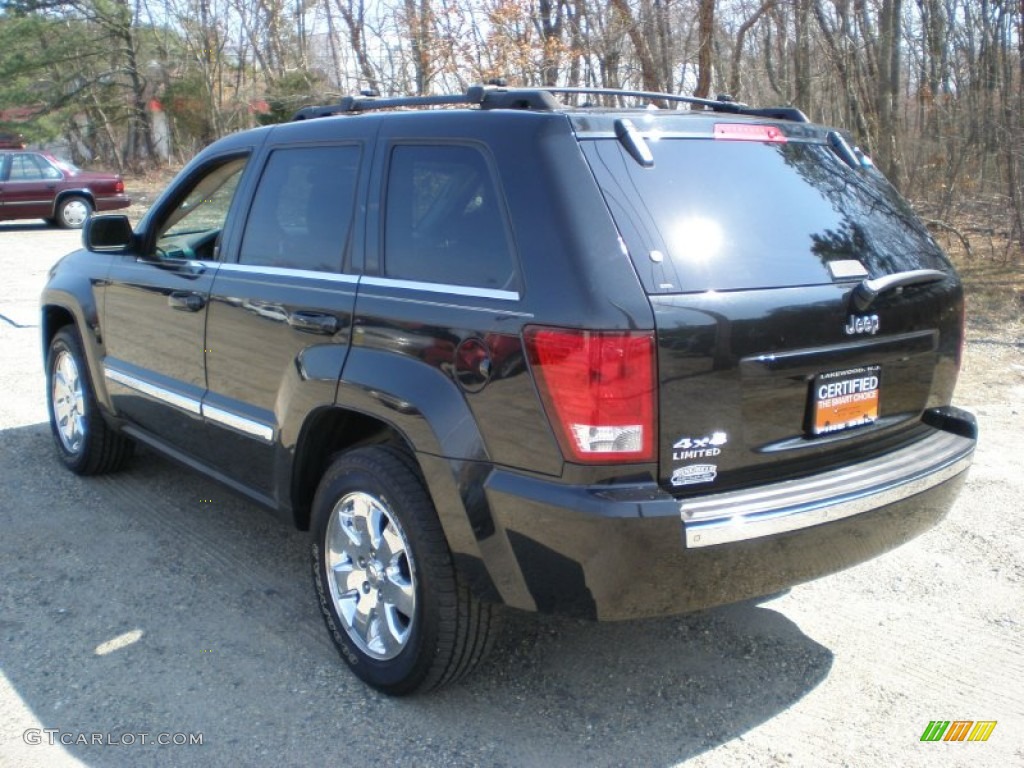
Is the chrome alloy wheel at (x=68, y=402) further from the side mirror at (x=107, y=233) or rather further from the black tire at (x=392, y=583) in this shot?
the black tire at (x=392, y=583)

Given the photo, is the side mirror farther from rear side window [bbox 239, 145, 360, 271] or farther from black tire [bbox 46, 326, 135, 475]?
rear side window [bbox 239, 145, 360, 271]

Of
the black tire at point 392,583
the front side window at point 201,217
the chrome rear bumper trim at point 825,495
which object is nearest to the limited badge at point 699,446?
the chrome rear bumper trim at point 825,495

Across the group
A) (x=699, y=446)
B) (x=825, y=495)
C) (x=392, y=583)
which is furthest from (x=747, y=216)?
(x=392, y=583)

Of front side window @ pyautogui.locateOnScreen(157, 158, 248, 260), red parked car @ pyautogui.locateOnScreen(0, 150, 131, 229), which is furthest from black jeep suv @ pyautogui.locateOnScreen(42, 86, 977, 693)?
red parked car @ pyautogui.locateOnScreen(0, 150, 131, 229)

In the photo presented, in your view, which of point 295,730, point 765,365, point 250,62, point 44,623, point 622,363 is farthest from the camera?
point 250,62

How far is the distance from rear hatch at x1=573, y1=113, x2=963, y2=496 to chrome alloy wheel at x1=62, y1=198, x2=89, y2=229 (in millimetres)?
19740

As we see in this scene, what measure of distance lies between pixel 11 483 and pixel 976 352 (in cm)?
691

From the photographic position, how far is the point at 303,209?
3799 millimetres

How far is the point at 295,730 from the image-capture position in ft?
10.3

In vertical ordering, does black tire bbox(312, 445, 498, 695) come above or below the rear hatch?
below

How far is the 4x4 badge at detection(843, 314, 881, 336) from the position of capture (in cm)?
308

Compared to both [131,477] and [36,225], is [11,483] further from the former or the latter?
[36,225]

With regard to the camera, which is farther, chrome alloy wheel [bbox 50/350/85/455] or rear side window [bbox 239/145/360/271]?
chrome alloy wheel [bbox 50/350/85/455]

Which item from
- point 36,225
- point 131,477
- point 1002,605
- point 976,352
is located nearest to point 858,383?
point 1002,605
